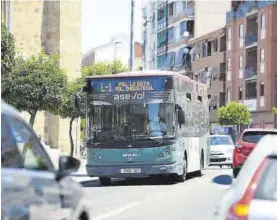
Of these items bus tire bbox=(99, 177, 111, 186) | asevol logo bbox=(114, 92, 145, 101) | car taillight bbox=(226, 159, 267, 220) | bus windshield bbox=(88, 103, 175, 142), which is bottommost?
bus tire bbox=(99, 177, 111, 186)

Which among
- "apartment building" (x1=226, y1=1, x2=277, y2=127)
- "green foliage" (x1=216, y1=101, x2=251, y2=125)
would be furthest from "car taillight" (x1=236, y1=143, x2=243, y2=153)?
"green foliage" (x1=216, y1=101, x2=251, y2=125)

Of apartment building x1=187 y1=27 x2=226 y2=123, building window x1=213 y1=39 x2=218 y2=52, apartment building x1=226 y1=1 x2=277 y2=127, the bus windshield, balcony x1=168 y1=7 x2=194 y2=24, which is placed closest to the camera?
the bus windshield

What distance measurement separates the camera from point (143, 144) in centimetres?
2309

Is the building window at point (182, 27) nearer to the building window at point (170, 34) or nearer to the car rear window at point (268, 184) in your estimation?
the building window at point (170, 34)

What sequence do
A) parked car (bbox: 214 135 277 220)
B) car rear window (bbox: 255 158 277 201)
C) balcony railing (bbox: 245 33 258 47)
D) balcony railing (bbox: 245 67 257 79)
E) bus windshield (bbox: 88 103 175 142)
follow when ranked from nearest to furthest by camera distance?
parked car (bbox: 214 135 277 220)
car rear window (bbox: 255 158 277 201)
bus windshield (bbox: 88 103 175 142)
balcony railing (bbox: 245 67 257 79)
balcony railing (bbox: 245 33 258 47)

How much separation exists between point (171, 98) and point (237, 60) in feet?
171

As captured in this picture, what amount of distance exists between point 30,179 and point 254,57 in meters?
66.1

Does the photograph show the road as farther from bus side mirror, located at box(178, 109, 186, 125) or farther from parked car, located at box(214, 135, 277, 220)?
parked car, located at box(214, 135, 277, 220)

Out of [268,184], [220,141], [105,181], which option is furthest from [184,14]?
[268,184]

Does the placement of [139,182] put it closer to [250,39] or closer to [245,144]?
[245,144]

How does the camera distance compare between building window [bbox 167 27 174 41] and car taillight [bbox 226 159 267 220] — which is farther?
building window [bbox 167 27 174 41]

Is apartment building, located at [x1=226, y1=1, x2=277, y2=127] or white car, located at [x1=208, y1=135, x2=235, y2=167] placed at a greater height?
apartment building, located at [x1=226, y1=1, x2=277, y2=127]

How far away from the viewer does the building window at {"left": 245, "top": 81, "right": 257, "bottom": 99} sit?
70.5 m

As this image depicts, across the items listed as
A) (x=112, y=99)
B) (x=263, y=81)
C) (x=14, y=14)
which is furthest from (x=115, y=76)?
(x=263, y=81)
